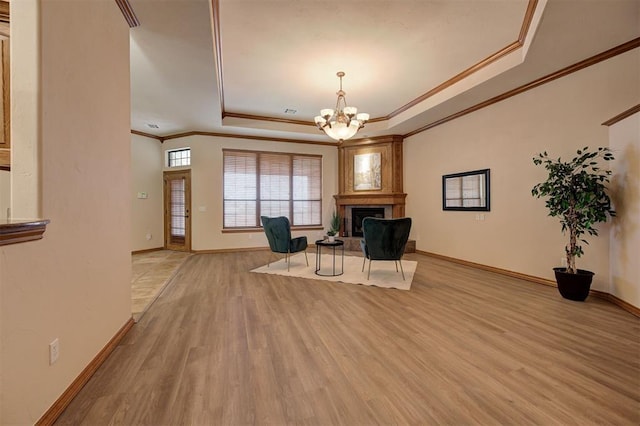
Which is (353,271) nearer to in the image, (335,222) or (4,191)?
(335,222)

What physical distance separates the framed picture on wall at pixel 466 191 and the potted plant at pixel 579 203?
1.55 m

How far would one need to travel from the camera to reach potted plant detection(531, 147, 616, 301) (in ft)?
10.6

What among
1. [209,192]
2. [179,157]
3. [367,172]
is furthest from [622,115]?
[179,157]

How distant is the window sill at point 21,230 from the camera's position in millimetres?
1213

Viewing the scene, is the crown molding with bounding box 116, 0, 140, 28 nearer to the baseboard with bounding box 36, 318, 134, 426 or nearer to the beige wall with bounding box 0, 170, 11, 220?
the beige wall with bounding box 0, 170, 11, 220

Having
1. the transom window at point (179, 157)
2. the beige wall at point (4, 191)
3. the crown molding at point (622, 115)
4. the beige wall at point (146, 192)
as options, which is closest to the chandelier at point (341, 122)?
the crown molding at point (622, 115)

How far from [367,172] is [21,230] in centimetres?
703

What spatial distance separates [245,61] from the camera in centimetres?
415

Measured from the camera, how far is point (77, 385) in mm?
1761

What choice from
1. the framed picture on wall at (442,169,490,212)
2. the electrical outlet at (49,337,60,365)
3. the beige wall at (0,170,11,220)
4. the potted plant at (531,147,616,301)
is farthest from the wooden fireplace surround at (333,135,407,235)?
the electrical outlet at (49,337,60,365)

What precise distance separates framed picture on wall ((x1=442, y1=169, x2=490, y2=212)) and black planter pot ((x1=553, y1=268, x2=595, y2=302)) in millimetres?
1820

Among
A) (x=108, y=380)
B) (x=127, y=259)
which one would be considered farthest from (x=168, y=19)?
(x=108, y=380)

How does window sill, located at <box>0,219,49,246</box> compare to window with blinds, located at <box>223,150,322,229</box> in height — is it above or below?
below

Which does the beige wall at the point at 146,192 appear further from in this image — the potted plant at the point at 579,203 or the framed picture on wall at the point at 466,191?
the potted plant at the point at 579,203
